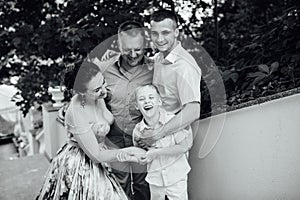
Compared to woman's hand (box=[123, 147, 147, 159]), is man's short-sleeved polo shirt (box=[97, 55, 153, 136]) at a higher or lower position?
higher

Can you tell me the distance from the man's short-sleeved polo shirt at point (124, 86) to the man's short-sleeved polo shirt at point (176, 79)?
8 cm

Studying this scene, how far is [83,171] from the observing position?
243 centimetres

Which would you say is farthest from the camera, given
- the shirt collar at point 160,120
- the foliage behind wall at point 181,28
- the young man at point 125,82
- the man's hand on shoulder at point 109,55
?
the foliage behind wall at point 181,28

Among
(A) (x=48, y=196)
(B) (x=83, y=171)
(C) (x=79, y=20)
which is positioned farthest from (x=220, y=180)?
Answer: (C) (x=79, y=20)

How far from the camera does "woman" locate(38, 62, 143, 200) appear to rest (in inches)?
90.6

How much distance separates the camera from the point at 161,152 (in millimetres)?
2314

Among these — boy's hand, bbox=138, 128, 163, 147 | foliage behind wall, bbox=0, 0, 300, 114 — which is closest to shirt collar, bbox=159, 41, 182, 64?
boy's hand, bbox=138, 128, 163, 147

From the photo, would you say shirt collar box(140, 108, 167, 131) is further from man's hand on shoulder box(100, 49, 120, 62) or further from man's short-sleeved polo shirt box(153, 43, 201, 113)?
man's hand on shoulder box(100, 49, 120, 62)

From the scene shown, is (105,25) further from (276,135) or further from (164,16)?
(276,135)

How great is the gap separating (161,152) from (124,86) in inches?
17.7

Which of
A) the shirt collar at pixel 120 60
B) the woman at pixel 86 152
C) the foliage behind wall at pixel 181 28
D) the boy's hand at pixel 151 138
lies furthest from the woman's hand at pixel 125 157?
the foliage behind wall at pixel 181 28

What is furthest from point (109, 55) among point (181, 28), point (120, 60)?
point (181, 28)

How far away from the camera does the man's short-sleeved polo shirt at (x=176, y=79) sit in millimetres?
2279

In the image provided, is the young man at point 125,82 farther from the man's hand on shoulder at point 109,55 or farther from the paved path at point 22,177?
the paved path at point 22,177
